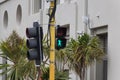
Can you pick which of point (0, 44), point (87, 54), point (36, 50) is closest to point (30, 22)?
point (0, 44)

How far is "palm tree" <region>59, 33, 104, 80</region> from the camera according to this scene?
16.6 metres

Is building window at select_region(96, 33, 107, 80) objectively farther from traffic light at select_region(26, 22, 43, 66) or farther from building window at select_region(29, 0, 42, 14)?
building window at select_region(29, 0, 42, 14)

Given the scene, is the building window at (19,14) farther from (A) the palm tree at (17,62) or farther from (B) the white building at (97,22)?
(A) the palm tree at (17,62)

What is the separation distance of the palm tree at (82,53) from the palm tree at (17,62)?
4.28 feet

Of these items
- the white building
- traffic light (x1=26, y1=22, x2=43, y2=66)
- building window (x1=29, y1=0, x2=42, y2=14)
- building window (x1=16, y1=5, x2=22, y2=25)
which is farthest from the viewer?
building window (x1=16, y1=5, x2=22, y2=25)

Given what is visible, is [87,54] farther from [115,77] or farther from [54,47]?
[54,47]

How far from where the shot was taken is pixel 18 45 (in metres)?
18.1

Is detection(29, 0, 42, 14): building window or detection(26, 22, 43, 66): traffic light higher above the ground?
detection(29, 0, 42, 14): building window

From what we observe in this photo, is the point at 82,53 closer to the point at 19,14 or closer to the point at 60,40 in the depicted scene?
the point at 60,40

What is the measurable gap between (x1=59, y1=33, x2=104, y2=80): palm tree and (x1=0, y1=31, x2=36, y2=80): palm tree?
130 cm

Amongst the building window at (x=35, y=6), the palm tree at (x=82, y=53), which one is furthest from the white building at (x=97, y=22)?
the building window at (x=35, y=6)

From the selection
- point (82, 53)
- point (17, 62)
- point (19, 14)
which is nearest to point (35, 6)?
point (19, 14)

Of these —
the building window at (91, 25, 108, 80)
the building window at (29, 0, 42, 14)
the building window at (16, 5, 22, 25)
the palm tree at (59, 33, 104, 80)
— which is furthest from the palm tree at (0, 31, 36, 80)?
the building window at (16, 5, 22, 25)

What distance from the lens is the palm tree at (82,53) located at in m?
16.6
